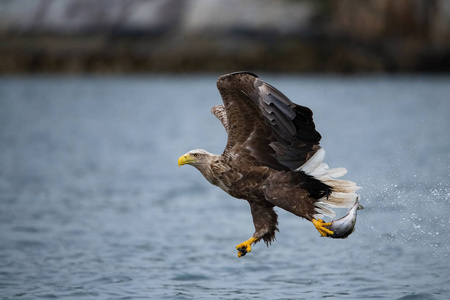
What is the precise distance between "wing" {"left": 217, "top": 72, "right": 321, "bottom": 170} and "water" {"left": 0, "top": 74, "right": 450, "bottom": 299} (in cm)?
145

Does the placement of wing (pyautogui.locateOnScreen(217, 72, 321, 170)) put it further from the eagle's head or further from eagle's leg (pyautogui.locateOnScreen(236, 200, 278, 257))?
eagle's leg (pyautogui.locateOnScreen(236, 200, 278, 257))

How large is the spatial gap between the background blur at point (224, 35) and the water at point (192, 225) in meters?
26.4

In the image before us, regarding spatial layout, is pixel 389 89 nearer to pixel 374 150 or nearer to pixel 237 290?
pixel 374 150

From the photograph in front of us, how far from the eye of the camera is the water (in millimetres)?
8312

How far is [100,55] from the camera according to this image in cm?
6206

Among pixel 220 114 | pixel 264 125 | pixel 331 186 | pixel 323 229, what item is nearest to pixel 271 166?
pixel 264 125


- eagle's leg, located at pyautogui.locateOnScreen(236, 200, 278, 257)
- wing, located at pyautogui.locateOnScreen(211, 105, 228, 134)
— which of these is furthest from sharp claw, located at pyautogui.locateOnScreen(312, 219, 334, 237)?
wing, located at pyautogui.locateOnScreen(211, 105, 228, 134)

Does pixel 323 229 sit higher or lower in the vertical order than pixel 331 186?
lower

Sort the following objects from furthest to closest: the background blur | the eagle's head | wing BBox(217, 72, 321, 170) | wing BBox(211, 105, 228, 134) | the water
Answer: the background blur
the water
wing BBox(211, 105, 228, 134)
the eagle's head
wing BBox(217, 72, 321, 170)

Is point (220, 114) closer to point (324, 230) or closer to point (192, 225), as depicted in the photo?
point (324, 230)

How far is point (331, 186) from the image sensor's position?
7109 millimetres

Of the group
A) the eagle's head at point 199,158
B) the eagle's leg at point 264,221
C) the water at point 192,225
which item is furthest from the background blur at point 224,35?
the eagle's head at point 199,158

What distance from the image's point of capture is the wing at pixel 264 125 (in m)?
6.60

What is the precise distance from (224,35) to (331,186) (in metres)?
53.8
